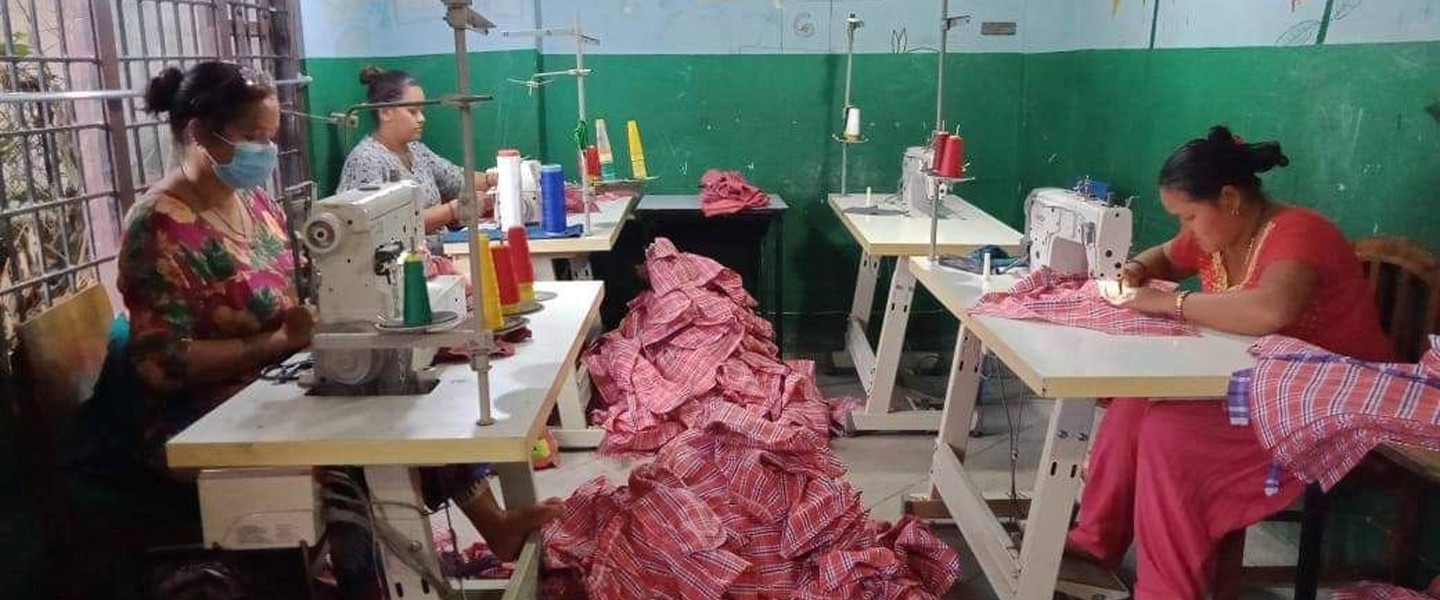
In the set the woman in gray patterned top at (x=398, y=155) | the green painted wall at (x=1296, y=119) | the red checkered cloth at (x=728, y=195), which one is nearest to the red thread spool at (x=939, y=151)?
the green painted wall at (x=1296, y=119)

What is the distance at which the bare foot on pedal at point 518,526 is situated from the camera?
7.02 feet

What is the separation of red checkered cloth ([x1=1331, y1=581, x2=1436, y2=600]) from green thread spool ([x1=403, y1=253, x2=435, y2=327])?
183cm

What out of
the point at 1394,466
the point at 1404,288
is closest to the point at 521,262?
the point at 1394,466

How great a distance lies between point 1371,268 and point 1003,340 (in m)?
0.99

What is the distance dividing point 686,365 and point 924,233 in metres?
0.89

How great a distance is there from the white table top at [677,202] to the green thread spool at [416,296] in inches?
100

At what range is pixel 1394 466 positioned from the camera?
200 cm

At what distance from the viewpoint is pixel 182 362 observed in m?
1.84

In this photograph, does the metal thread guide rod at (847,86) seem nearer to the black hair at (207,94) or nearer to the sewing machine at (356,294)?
the black hair at (207,94)

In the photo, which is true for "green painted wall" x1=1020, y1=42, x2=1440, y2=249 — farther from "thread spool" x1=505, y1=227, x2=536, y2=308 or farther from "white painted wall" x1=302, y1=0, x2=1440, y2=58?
"thread spool" x1=505, y1=227, x2=536, y2=308

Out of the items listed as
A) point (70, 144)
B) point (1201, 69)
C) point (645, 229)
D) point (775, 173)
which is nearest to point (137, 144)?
point (70, 144)

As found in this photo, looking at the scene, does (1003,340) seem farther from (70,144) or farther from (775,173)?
(775,173)

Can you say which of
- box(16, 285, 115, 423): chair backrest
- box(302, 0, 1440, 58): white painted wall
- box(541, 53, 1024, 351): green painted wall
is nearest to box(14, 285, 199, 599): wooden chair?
box(16, 285, 115, 423): chair backrest

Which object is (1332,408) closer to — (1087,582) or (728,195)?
(1087,582)
